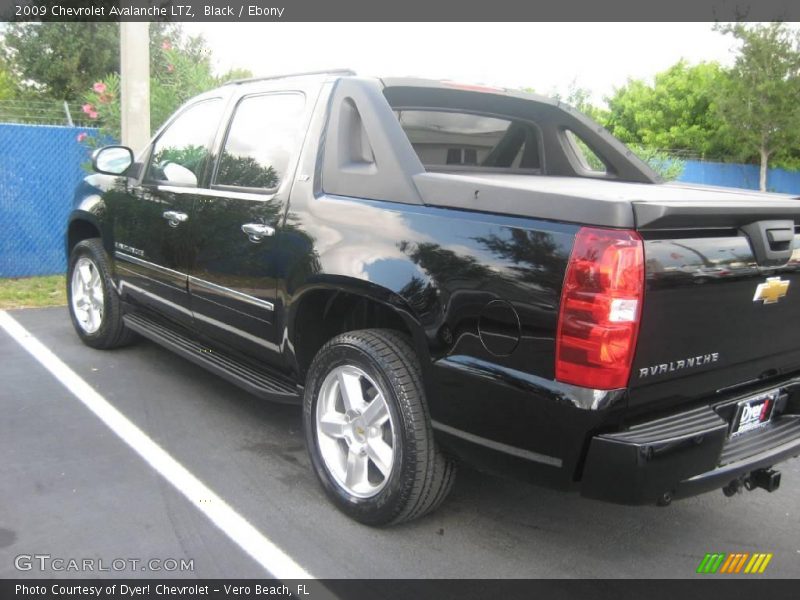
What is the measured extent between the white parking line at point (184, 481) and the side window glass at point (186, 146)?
4.77 ft

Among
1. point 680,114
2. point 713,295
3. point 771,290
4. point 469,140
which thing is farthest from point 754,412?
point 680,114

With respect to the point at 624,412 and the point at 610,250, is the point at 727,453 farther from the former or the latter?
the point at 610,250

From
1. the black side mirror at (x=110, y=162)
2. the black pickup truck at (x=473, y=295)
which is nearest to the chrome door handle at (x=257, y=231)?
the black pickup truck at (x=473, y=295)

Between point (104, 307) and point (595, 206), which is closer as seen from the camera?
point (595, 206)

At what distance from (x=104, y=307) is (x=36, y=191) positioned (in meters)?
3.99

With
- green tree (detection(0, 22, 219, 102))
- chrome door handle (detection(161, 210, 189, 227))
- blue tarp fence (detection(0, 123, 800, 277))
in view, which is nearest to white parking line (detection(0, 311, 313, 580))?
chrome door handle (detection(161, 210, 189, 227))

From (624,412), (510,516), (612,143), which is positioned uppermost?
(612,143)

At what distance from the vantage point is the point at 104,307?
5.20 meters

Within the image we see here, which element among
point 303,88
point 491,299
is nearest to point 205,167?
point 303,88

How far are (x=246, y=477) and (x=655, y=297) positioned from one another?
2.18 meters

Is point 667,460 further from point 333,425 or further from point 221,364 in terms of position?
point 221,364

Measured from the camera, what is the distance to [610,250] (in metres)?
2.24

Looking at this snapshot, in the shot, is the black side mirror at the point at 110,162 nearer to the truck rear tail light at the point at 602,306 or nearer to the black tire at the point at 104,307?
the black tire at the point at 104,307

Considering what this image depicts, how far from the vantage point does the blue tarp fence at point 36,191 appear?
8156mm
